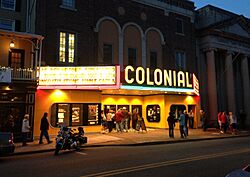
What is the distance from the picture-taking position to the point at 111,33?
79.0ft

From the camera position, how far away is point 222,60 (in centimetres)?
3262

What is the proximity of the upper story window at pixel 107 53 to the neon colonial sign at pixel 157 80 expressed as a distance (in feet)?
14.9

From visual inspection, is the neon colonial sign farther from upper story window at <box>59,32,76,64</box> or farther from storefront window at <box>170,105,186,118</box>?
upper story window at <box>59,32,76,64</box>

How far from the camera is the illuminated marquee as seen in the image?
737 inches

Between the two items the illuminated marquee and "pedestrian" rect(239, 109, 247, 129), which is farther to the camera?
"pedestrian" rect(239, 109, 247, 129)

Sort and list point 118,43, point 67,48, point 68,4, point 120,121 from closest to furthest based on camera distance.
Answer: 1. point 67,48
2. point 120,121
3. point 68,4
4. point 118,43

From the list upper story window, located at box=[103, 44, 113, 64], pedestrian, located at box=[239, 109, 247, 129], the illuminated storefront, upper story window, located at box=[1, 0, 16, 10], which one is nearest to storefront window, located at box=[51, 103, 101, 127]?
the illuminated storefront

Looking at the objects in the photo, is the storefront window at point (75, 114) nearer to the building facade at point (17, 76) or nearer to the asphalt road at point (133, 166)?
the building facade at point (17, 76)

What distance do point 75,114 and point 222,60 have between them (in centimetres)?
2083

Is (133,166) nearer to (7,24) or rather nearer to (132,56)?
(7,24)

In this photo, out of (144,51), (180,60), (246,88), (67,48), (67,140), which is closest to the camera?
(67,140)

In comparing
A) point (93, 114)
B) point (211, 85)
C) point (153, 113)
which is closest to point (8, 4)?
point (93, 114)

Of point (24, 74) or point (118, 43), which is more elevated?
point (118, 43)

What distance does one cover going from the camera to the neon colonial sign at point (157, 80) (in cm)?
1947
